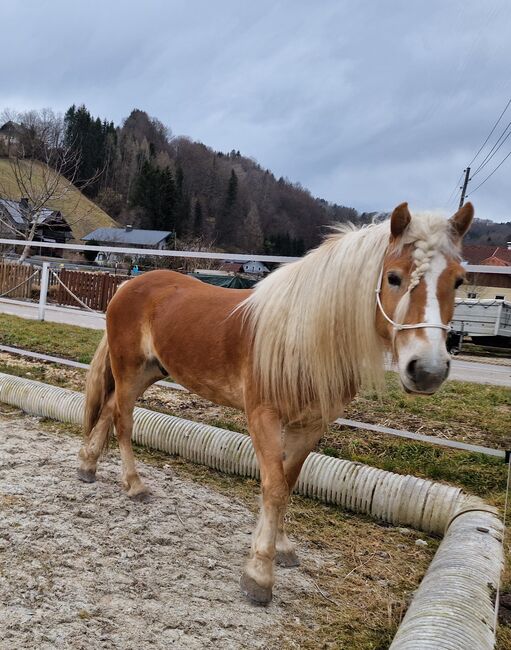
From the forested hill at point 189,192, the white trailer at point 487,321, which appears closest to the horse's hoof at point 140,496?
the white trailer at point 487,321

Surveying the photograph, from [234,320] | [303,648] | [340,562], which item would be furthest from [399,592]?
[234,320]

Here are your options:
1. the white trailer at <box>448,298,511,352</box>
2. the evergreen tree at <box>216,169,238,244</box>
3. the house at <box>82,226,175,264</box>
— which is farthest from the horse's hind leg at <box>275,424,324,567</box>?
the evergreen tree at <box>216,169,238,244</box>

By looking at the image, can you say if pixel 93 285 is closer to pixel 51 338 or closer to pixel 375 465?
pixel 51 338

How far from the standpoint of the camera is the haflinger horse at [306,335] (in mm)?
1851

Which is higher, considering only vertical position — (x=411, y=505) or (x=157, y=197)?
(x=157, y=197)

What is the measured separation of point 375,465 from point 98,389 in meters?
2.28

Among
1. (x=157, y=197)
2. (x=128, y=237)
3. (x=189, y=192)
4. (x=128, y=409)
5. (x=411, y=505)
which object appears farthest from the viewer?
(x=189, y=192)

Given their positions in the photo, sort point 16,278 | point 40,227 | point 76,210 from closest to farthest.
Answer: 1. point 16,278
2. point 40,227
3. point 76,210

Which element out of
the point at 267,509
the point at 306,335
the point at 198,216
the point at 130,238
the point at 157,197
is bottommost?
the point at 267,509

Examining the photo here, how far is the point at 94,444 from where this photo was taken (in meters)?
3.47

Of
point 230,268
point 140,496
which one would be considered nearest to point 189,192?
point 230,268

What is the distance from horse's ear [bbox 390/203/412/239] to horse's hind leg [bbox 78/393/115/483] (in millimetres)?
2476

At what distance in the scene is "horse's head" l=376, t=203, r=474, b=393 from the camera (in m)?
1.74

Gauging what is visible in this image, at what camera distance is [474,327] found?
15219 millimetres
